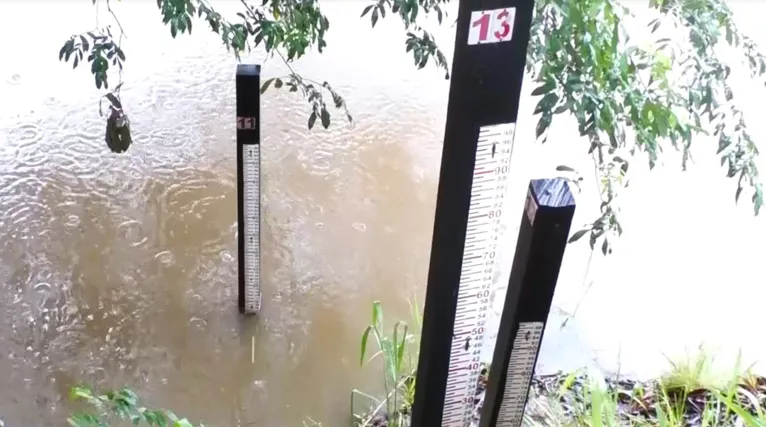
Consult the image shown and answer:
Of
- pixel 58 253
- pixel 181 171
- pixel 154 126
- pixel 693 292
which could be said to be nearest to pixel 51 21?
pixel 154 126

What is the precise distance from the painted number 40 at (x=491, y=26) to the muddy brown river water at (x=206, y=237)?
1409 mm

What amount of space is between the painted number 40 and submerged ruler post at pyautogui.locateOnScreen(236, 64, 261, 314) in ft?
3.52

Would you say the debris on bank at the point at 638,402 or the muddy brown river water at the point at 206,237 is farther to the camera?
the muddy brown river water at the point at 206,237

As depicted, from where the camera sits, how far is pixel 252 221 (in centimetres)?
216

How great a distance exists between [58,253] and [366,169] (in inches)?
42.5

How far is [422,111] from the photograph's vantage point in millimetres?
3297

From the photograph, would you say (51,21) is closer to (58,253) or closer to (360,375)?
(58,253)

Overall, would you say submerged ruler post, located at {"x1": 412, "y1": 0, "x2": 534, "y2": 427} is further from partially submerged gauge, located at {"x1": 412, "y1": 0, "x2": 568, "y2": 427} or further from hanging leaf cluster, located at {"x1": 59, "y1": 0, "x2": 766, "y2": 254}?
hanging leaf cluster, located at {"x1": 59, "y1": 0, "x2": 766, "y2": 254}

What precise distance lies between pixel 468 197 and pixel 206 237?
1.69 metres

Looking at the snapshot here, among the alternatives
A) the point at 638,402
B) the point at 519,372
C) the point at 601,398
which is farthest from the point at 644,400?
the point at 519,372

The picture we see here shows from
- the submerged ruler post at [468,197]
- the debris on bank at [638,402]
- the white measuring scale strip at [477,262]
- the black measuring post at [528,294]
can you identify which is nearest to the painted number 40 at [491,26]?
the submerged ruler post at [468,197]

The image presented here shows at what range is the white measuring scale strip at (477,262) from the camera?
40.8 inches

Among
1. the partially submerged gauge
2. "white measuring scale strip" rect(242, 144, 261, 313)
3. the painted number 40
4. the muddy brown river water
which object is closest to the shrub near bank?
the muddy brown river water

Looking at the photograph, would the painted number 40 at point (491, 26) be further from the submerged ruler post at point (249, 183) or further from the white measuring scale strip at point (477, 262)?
the submerged ruler post at point (249, 183)
